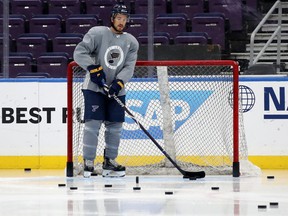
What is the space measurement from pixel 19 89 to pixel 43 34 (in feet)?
6.09

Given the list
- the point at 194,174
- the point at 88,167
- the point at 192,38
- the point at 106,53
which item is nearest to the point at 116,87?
the point at 106,53

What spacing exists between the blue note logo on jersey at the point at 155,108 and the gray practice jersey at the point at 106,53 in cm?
113

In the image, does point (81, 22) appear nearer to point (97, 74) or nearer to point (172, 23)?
point (172, 23)

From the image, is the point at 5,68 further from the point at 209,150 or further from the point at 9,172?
the point at 209,150

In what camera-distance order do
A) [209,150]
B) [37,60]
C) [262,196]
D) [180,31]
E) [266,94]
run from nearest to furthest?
[262,196] → [209,150] → [266,94] → [37,60] → [180,31]

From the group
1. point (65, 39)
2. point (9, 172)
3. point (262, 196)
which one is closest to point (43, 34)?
point (65, 39)

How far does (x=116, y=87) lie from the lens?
826 centimetres

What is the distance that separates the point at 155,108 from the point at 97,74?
1.54 m

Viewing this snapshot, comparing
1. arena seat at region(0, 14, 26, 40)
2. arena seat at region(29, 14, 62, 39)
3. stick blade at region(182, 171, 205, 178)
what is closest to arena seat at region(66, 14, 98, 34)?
arena seat at region(29, 14, 62, 39)

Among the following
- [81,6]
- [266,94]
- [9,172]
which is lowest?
[9,172]

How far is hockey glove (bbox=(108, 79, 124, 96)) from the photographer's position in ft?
27.1

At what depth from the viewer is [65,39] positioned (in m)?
11.7

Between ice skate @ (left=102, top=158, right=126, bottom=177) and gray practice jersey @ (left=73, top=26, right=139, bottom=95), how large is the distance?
2.03 feet

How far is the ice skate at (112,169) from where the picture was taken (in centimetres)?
863
